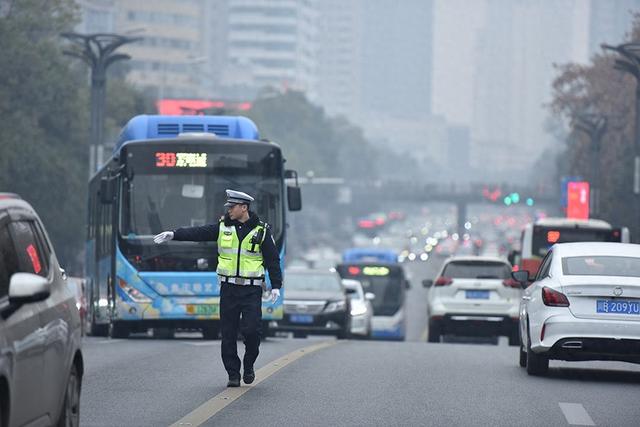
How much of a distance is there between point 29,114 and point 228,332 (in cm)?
4268

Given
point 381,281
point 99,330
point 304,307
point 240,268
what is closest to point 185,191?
point 99,330

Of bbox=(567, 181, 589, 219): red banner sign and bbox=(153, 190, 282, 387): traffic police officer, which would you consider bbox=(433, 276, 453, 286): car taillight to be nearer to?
bbox=(153, 190, 282, 387): traffic police officer

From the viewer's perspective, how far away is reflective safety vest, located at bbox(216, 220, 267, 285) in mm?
14844

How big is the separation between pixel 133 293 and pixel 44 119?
33.9m

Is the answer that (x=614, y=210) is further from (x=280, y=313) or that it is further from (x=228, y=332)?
(x=228, y=332)

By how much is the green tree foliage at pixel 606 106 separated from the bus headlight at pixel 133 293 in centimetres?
4833

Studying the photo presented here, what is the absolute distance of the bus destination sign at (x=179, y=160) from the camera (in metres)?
25.6

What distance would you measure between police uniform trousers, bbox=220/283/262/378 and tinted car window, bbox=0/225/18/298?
5.54 meters

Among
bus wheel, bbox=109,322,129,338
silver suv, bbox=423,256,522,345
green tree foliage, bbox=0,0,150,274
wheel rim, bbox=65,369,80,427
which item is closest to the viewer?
wheel rim, bbox=65,369,80,427

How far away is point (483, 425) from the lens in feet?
41.6

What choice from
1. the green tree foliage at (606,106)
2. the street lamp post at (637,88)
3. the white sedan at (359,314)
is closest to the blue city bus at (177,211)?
the white sedan at (359,314)

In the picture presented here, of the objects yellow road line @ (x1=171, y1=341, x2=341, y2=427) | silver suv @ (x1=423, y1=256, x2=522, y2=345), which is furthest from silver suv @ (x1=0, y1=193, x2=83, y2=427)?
silver suv @ (x1=423, y1=256, x2=522, y2=345)

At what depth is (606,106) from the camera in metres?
78.9

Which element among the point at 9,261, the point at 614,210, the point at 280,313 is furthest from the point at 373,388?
the point at 614,210
